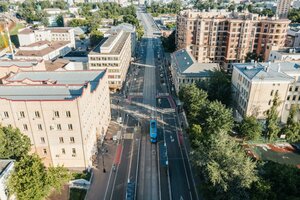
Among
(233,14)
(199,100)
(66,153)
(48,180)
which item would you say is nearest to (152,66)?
(233,14)

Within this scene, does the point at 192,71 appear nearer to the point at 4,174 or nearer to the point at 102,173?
the point at 102,173

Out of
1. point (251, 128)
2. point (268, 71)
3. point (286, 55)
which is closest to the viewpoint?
point (251, 128)

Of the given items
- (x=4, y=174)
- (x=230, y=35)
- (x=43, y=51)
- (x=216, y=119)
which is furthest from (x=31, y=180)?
(x=230, y=35)

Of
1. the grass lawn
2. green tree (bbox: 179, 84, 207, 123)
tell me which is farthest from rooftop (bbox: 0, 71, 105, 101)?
green tree (bbox: 179, 84, 207, 123)

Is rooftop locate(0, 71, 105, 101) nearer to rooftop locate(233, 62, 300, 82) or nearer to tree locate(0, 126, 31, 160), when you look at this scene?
tree locate(0, 126, 31, 160)

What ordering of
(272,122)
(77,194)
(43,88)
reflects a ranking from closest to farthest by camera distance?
(77,194), (43,88), (272,122)

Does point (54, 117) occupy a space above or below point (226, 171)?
above

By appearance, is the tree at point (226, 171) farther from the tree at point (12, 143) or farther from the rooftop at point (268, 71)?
the tree at point (12, 143)
